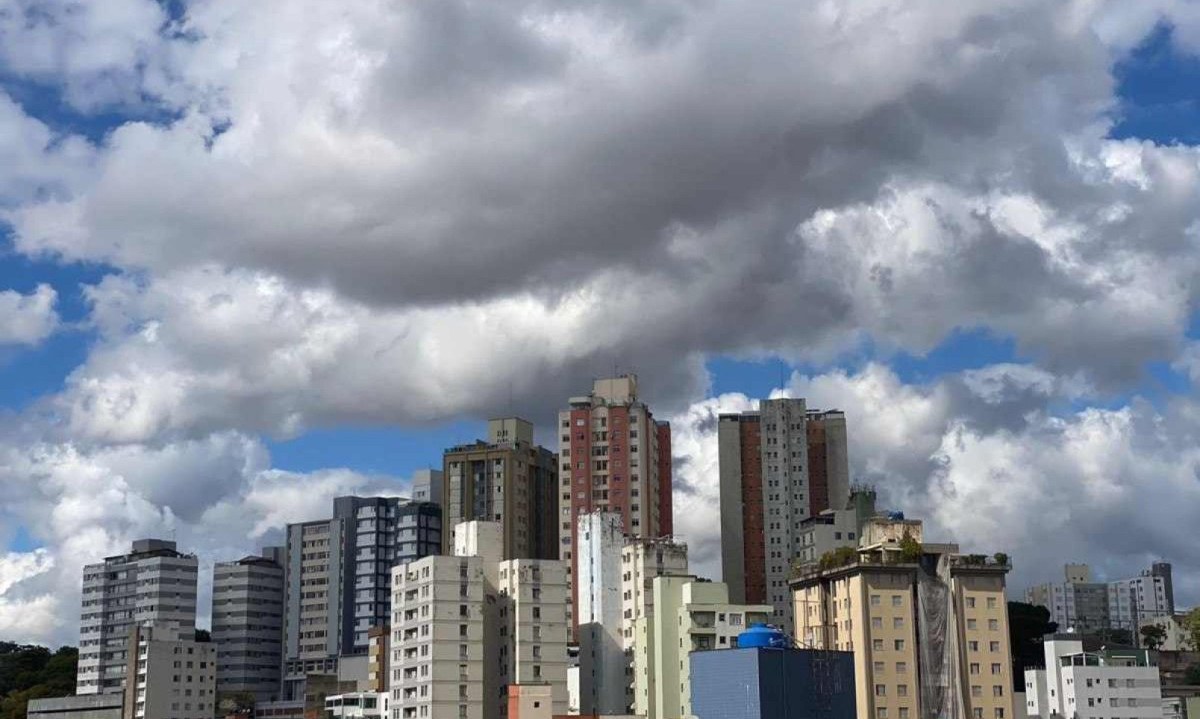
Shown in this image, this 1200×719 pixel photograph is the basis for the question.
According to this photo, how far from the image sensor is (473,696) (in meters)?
123

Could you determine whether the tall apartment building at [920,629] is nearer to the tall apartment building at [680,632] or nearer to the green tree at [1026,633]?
the tall apartment building at [680,632]

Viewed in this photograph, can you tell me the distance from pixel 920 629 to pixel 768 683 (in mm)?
22473

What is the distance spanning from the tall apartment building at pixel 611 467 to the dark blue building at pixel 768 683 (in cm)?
6613

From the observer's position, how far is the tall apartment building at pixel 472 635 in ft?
404

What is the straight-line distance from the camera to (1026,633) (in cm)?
17575

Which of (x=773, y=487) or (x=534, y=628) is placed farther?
(x=773, y=487)

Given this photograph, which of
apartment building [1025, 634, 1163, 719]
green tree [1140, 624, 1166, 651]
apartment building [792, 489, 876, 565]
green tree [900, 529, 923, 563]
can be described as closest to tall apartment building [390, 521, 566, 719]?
green tree [900, 529, 923, 563]

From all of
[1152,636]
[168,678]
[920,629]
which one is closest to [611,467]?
[168,678]

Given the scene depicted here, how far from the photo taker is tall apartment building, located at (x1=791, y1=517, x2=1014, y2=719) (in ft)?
422

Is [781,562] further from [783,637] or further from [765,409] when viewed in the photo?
[783,637]

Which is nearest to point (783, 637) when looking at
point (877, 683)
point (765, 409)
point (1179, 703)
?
point (877, 683)

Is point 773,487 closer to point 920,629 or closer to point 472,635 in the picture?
point 920,629

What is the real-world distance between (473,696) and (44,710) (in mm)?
81187

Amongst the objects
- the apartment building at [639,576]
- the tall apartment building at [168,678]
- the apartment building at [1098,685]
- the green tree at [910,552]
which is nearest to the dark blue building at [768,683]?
the green tree at [910,552]
